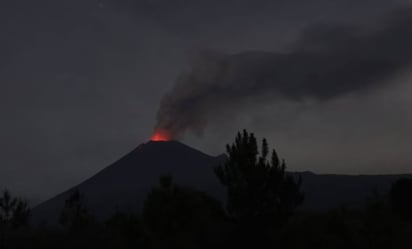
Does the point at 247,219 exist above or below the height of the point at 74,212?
below

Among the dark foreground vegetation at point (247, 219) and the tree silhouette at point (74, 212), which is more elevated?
the tree silhouette at point (74, 212)

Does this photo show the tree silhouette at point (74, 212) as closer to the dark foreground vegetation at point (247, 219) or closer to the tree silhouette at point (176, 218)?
the dark foreground vegetation at point (247, 219)

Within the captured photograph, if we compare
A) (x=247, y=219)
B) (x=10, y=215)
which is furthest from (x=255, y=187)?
(x=10, y=215)

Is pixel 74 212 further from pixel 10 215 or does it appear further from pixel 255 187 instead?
pixel 255 187

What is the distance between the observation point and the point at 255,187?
126 ft

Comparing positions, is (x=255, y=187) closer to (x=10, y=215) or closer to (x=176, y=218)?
(x=176, y=218)

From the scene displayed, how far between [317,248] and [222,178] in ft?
23.2

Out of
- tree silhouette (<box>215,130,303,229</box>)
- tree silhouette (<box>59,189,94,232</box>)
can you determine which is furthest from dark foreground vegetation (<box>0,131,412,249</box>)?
tree silhouette (<box>59,189,94,232</box>)

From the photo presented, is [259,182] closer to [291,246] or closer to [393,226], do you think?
[291,246]

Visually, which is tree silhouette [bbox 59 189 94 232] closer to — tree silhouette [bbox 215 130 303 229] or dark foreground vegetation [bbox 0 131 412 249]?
dark foreground vegetation [bbox 0 131 412 249]

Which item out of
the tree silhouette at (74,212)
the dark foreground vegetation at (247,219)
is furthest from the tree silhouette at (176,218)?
the tree silhouette at (74,212)

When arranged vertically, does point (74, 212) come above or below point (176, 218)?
above

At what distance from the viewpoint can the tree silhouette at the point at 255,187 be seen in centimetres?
3844

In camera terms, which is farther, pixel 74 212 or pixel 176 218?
pixel 74 212
